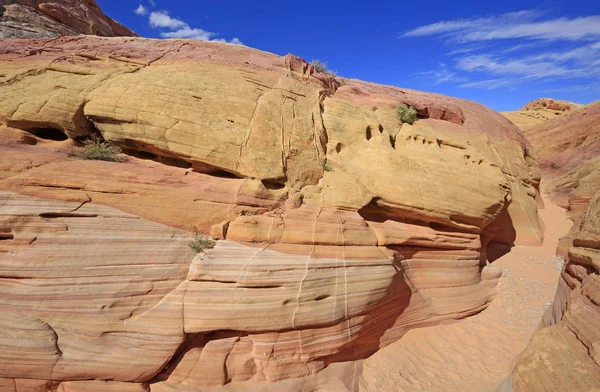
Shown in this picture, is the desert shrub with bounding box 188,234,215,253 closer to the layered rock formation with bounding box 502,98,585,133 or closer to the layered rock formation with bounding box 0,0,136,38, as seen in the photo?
the layered rock formation with bounding box 0,0,136,38

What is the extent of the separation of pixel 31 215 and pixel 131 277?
1.77 metres

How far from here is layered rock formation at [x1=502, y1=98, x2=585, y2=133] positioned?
32469 millimetres

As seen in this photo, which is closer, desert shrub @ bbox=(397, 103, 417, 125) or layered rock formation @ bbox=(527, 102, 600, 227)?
desert shrub @ bbox=(397, 103, 417, 125)

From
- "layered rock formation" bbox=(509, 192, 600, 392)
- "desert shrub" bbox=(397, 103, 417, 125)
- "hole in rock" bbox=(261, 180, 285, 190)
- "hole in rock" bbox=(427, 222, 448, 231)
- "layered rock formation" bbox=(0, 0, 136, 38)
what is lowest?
"layered rock formation" bbox=(509, 192, 600, 392)

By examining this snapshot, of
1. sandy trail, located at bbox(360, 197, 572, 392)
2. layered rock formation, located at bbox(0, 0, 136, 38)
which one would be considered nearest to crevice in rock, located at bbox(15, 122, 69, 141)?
layered rock formation, located at bbox(0, 0, 136, 38)

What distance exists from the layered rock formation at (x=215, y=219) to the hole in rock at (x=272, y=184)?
0.69ft

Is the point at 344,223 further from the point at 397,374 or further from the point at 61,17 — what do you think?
the point at 61,17

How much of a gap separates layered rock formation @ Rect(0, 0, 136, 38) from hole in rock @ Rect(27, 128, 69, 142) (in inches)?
260

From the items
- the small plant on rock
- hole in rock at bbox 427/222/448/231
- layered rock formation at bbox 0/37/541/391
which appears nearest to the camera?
layered rock formation at bbox 0/37/541/391

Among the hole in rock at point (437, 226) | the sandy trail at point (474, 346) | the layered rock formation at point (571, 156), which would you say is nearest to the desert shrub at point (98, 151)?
the sandy trail at point (474, 346)

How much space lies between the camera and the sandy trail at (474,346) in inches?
206

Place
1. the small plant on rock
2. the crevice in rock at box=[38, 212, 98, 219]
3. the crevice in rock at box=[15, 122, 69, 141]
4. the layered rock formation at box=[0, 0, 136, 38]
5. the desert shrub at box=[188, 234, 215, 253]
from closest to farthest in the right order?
1. the crevice in rock at box=[38, 212, 98, 219]
2. the desert shrub at box=[188, 234, 215, 253]
3. the crevice in rock at box=[15, 122, 69, 141]
4. the small plant on rock
5. the layered rock formation at box=[0, 0, 136, 38]

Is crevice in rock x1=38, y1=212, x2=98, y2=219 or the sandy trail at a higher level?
crevice in rock x1=38, y1=212, x2=98, y2=219

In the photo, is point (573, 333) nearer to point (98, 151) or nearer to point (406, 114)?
point (406, 114)
